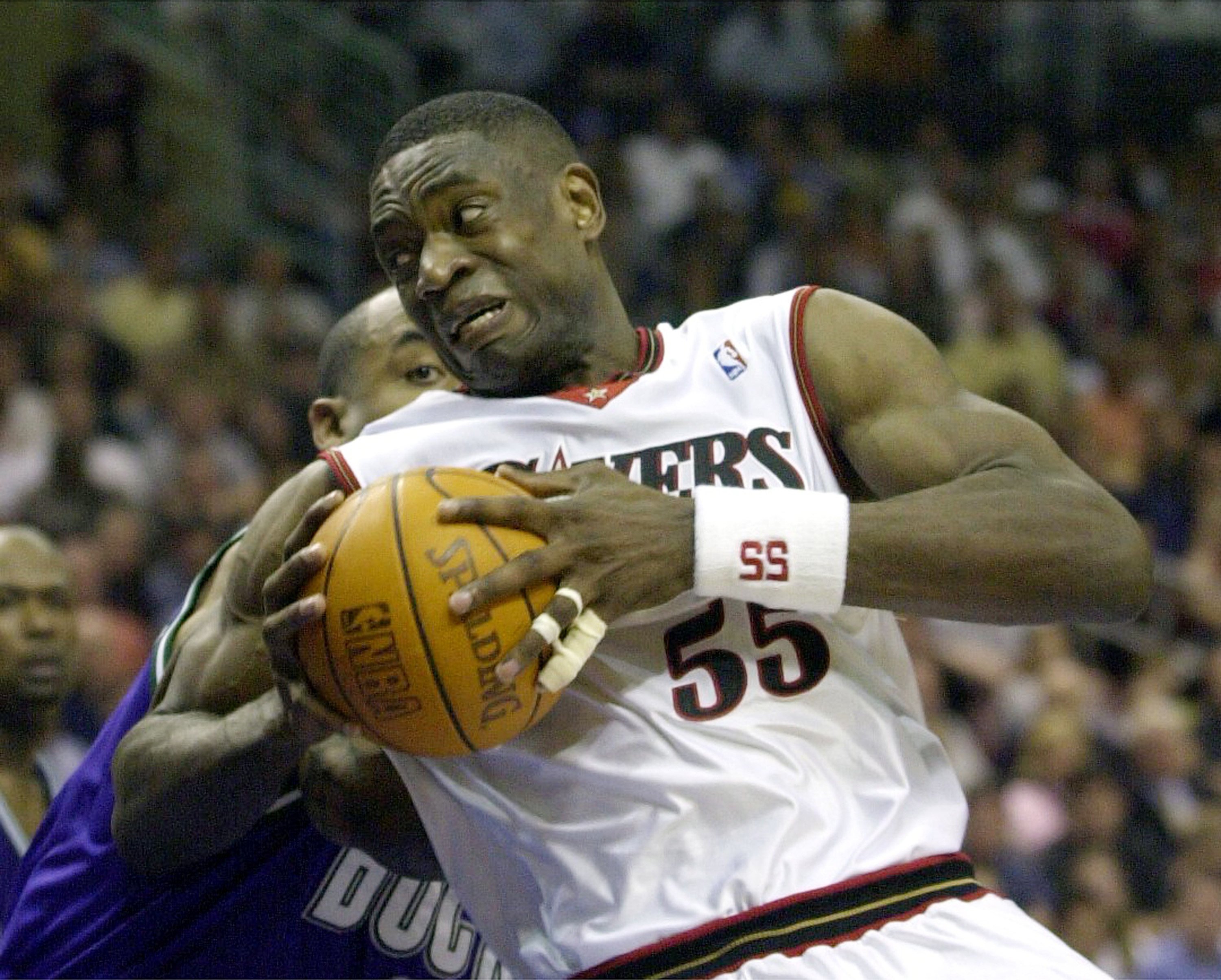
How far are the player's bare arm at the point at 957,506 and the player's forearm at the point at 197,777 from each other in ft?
3.05

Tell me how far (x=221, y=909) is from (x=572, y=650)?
4.65 ft

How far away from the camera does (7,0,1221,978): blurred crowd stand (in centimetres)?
705

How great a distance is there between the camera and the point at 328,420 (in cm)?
392

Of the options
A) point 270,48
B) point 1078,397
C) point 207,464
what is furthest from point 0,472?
point 1078,397

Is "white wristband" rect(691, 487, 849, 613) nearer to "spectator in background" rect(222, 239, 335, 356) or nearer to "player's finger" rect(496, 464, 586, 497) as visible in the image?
"player's finger" rect(496, 464, 586, 497)

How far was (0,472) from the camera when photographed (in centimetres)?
710

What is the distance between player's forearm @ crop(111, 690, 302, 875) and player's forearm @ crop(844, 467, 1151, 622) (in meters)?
0.90

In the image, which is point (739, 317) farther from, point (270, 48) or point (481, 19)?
point (481, 19)

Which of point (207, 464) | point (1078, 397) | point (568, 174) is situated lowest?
point (1078, 397)

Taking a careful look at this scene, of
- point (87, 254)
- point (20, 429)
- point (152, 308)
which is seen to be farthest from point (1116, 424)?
point (20, 429)

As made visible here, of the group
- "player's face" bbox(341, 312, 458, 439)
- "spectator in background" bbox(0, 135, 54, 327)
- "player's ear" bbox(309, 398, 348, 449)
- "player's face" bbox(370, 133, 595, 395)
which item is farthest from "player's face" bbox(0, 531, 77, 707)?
"spectator in background" bbox(0, 135, 54, 327)

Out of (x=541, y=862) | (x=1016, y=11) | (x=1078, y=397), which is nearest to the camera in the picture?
(x=541, y=862)

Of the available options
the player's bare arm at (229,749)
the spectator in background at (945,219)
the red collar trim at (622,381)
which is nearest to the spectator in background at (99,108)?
the spectator in background at (945,219)

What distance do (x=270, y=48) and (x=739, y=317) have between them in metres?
7.11
